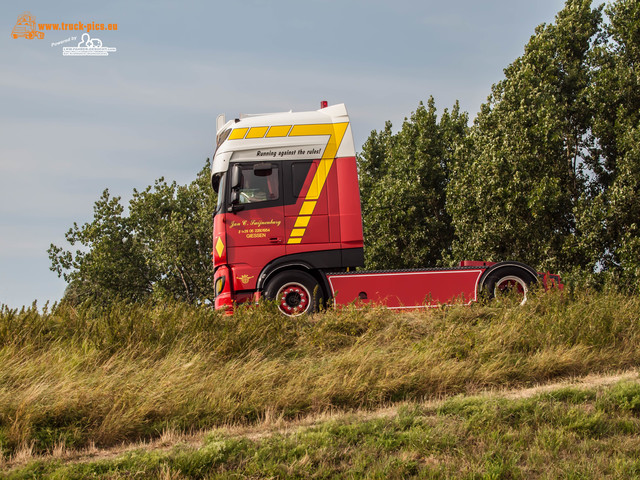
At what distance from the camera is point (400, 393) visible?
9.09m

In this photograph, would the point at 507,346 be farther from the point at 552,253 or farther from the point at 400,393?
the point at 552,253

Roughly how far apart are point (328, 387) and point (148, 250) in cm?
3831

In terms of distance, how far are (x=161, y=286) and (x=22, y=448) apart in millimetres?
34736

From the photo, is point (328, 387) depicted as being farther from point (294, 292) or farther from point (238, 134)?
point (238, 134)

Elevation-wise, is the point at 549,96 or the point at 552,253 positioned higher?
the point at 549,96

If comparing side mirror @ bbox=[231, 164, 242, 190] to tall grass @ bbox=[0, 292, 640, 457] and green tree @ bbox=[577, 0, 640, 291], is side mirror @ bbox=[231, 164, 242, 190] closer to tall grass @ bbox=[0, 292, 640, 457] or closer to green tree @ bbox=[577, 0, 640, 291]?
tall grass @ bbox=[0, 292, 640, 457]

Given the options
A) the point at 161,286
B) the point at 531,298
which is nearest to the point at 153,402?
the point at 531,298

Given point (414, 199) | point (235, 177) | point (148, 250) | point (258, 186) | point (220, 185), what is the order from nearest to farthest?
point (235, 177)
point (258, 186)
point (220, 185)
point (414, 199)
point (148, 250)

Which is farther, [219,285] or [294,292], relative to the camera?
[219,285]

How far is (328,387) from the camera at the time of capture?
8766 millimetres

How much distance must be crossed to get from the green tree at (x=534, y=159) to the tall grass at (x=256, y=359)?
15.1 metres

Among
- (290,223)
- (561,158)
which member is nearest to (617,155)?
(561,158)

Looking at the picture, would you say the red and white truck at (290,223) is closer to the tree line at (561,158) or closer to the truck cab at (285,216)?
the truck cab at (285,216)

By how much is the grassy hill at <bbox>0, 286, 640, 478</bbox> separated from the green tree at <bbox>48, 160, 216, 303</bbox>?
28455mm
